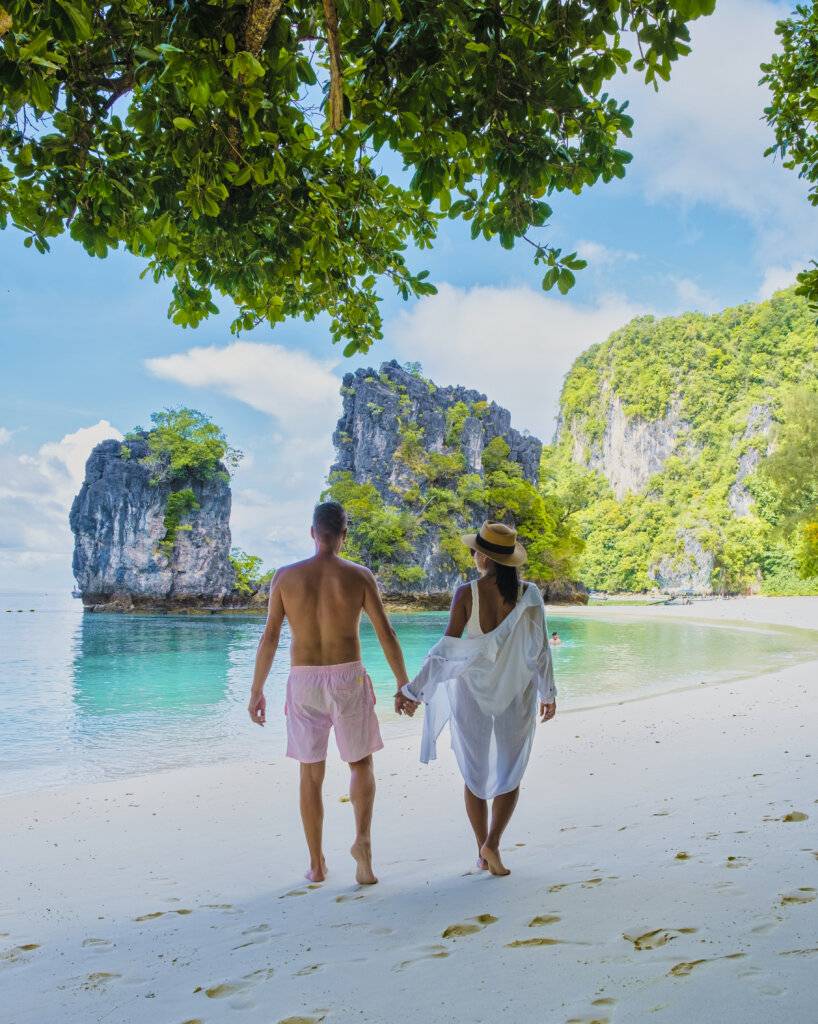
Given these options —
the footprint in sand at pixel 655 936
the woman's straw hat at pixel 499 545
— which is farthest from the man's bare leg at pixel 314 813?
the footprint in sand at pixel 655 936

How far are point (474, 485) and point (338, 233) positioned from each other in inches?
1786

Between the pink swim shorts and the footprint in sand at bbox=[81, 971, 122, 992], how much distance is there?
1.09m

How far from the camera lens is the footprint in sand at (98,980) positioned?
2.12m

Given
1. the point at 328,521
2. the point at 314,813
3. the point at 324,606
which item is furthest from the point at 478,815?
the point at 328,521

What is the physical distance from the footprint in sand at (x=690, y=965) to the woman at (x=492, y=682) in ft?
4.03

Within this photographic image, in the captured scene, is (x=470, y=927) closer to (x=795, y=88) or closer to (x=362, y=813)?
(x=362, y=813)

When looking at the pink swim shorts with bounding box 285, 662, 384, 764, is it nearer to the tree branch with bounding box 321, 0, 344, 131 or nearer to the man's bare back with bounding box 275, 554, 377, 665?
the man's bare back with bounding box 275, 554, 377, 665

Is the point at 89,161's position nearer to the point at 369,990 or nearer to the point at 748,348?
the point at 369,990

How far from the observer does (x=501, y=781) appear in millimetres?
3041

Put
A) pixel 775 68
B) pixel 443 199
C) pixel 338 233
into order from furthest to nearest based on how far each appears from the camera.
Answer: pixel 775 68 < pixel 338 233 < pixel 443 199

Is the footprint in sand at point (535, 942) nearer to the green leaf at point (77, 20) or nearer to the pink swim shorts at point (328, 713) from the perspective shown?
the pink swim shorts at point (328, 713)

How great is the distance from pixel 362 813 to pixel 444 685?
0.71 metres

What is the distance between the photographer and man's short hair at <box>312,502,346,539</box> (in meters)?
3.31

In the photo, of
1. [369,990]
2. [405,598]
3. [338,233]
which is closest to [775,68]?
[338,233]
